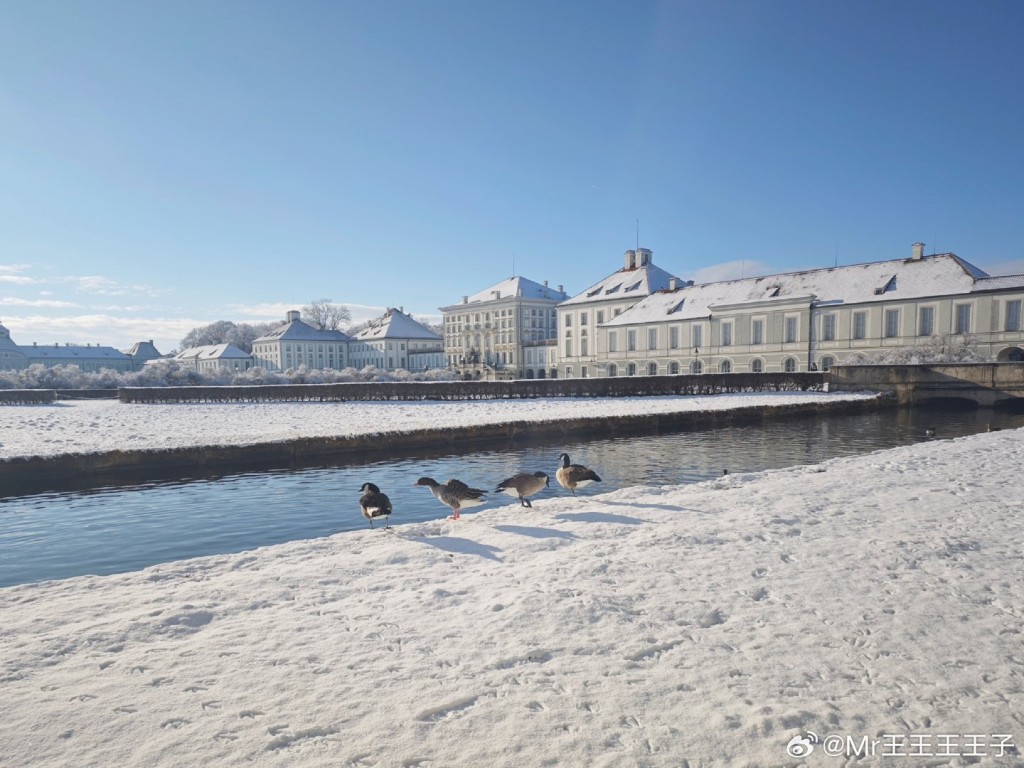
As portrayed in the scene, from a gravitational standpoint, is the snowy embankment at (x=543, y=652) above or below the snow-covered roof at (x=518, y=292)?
below

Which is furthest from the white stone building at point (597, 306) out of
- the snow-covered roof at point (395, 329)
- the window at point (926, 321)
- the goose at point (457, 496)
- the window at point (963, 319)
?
the goose at point (457, 496)

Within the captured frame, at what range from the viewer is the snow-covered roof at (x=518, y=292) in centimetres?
9106

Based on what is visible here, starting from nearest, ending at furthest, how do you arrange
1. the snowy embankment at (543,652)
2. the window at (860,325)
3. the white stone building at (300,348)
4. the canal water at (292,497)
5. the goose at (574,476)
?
the snowy embankment at (543,652) → the canal water at (292,497) → the goose at (574,476) → the window at (860,325) → the white stone building at (300,348)

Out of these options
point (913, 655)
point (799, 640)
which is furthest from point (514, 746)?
point (913, 655)

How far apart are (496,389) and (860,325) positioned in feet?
107

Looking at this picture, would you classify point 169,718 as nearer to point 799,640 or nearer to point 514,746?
point 514,746

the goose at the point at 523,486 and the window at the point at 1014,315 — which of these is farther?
the window at the point at 1014,315

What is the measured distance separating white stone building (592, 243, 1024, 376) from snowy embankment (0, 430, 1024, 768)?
1839 inches

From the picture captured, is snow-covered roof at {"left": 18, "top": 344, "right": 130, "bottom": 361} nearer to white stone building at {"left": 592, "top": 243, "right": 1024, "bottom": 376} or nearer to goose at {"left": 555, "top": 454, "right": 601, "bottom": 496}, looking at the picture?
white stone building at {"left": 592, "top": 243, "right": 1024, "bottom": 376}

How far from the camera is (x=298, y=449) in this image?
58.7ft

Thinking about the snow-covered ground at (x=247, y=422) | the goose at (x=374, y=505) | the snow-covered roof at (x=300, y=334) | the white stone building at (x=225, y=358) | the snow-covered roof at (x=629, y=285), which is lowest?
the snow-covered ground at (x=247, y=422)

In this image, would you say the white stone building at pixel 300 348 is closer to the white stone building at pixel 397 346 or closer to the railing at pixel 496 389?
the white stone building at pixel 397 346

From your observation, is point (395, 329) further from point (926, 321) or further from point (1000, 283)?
point (1000, 283)

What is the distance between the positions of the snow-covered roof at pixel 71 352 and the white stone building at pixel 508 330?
322ft
